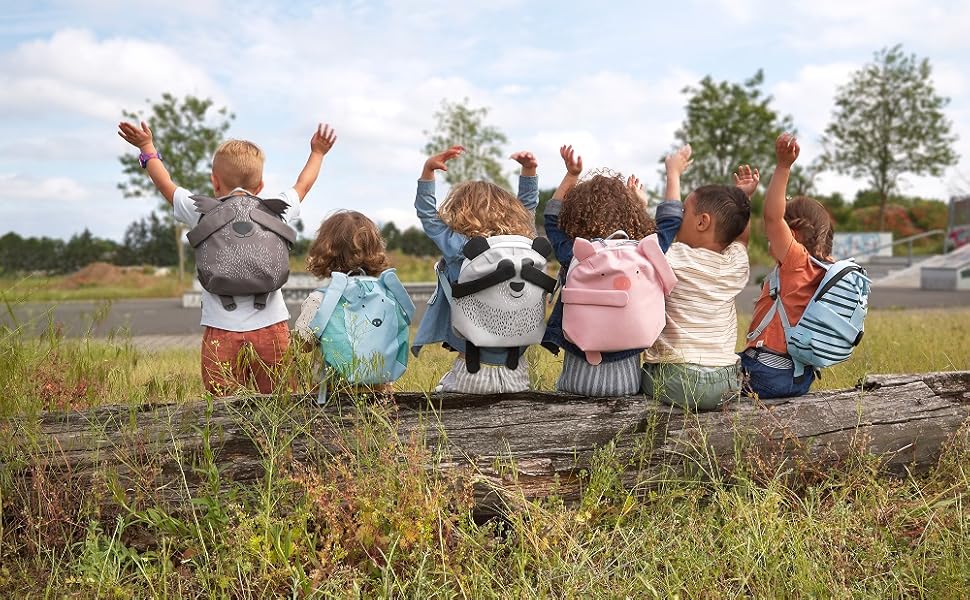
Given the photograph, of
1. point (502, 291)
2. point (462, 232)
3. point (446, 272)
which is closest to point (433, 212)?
point (462, 232)

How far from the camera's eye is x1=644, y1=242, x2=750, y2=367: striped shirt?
3.86 m

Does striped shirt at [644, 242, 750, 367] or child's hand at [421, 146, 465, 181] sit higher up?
child's hand at [421, 146, 465, 181]

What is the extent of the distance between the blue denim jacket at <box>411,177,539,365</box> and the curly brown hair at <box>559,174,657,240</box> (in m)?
0.57

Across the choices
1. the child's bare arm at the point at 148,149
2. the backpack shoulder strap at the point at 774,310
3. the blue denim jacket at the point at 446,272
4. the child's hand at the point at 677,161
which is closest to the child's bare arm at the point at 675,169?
the child's hand at the point at 677,161

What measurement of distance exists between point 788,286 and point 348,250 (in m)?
2.36

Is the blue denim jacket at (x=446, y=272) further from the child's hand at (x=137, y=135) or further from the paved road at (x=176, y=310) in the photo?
the paved road at (x=176, y=310)

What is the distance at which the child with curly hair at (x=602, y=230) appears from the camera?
3.88 m

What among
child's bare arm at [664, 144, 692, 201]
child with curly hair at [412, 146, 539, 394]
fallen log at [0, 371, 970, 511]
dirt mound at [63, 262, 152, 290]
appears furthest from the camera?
dirt mound at [63, 262, 152, 290]

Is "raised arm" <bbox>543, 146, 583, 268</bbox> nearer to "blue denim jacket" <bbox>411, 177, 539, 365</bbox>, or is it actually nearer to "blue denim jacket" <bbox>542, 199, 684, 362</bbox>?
"blue denim jacket" <bbox>542, 199, 684, 362</bbox>

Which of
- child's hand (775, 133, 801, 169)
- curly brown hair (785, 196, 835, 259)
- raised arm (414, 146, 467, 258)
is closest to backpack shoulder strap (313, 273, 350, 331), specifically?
raised arm (414, 146, 467, 258)

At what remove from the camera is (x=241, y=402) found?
11.6 feet

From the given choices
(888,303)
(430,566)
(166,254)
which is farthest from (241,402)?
(166,254)

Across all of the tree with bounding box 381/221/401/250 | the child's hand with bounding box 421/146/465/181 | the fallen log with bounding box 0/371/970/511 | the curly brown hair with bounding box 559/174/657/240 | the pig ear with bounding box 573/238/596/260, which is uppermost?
the tree with bounding box 381/221/401/250

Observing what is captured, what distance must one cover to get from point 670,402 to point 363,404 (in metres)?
1.58
